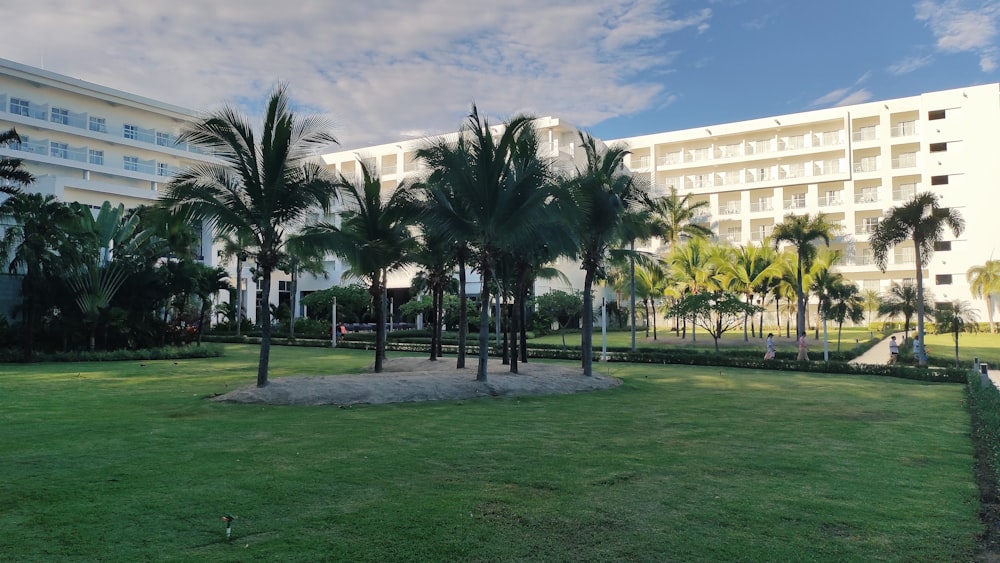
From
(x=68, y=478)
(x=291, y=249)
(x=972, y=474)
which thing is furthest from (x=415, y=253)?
(x=972, y=474)

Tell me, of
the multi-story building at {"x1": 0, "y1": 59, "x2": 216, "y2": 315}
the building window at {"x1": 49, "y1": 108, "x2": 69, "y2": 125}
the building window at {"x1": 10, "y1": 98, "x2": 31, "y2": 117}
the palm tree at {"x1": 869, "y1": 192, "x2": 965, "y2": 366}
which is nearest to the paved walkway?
the palm tree at {"x1": 869, "y1": 192, "x2": 965, "y2": 366}

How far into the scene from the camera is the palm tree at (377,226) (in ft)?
63.5

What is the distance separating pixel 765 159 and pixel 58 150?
2429 inches

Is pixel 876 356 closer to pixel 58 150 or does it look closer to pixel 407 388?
pixel 407 388

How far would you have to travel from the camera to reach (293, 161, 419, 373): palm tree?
19361 mm

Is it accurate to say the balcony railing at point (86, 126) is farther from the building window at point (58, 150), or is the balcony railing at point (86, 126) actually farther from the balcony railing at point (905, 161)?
the balcony railing at point (905, 161)

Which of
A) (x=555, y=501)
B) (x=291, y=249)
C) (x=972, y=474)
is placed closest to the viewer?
(x=555, y=501)

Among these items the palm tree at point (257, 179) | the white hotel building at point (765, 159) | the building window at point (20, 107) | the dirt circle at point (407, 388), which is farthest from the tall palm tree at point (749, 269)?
the building window at point (20, 107)

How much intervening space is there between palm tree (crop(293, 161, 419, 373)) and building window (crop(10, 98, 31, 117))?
44581mm

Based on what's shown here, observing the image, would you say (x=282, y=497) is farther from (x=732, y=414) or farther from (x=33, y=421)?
(x=732, y=414)

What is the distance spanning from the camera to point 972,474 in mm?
8008

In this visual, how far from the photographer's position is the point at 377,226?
2073 cm

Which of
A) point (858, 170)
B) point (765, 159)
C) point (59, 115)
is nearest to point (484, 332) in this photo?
point (59, 115)

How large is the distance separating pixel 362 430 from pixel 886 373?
20729 mm
